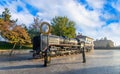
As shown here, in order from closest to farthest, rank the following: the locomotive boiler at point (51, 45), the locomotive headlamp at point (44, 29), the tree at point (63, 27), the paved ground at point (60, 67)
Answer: the paved ground at point (60, 67), the locomotive boiler at point (51, 45), the locomotive headlamp at point (44, 29), the tree at point (63, 27)

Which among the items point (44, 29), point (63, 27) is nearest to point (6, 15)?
point (63, 27)

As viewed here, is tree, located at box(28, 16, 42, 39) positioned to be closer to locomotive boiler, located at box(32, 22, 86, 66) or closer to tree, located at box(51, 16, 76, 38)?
tree, located at box(51, 16, 76, 38)

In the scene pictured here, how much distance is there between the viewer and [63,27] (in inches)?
2530

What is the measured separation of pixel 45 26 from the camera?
24.6 meters

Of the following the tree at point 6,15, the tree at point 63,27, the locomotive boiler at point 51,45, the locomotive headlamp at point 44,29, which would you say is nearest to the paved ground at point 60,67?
the locomotive boiler at point 51,45

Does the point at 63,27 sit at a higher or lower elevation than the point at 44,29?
higher

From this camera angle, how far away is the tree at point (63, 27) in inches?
2508

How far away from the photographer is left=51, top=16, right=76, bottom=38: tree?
63.7m

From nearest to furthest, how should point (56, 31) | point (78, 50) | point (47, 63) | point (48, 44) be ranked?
1. point (47, 63)
2. point (48, 44)
3. point (78, 50)
4. point (56, 31)

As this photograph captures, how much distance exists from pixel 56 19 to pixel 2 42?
19.7m

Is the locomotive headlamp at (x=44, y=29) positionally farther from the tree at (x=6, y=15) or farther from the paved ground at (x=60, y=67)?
the tree at (x=6, y=15)

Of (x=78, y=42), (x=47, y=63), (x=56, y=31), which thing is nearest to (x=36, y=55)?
(x=47, y=63)

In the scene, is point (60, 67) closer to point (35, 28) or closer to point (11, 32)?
point (11, 32)

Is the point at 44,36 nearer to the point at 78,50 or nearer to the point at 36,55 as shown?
the point at 36,55
